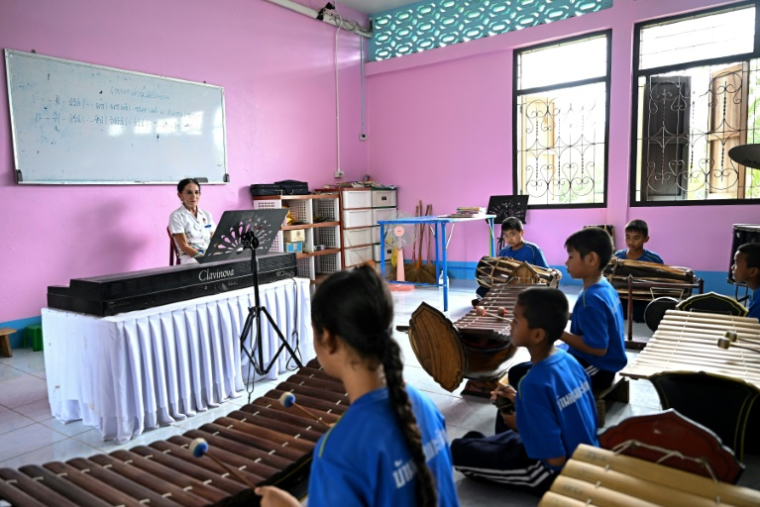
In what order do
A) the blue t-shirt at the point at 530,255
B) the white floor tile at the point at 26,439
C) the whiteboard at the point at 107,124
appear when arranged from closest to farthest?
the white floor tile at the point at 26,439, the whiteboard at the point at 107,124, the blue t-shirt at the point at 530,255

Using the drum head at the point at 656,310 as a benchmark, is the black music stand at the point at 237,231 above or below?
above

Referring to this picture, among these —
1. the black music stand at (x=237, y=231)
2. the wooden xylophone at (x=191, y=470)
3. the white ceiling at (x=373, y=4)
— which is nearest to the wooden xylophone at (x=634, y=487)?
the wooden xylophone at (x=191, y=470)

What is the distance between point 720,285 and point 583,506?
606 cm

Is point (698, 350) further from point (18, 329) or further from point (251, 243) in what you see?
point (18, 329)

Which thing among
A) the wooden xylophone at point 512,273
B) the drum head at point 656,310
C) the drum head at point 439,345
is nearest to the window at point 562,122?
the drum head at point 656,310

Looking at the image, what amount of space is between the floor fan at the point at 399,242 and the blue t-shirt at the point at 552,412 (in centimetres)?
539

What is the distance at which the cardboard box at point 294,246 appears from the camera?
22.1 ft

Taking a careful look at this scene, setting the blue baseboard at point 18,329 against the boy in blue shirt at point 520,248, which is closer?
the blue baseboard at point 18,329

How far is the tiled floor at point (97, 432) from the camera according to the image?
2477 millimetres

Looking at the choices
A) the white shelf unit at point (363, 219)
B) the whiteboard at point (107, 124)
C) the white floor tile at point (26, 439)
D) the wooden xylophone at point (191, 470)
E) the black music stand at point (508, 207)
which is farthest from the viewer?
the white shelf unit at point (363, 219)

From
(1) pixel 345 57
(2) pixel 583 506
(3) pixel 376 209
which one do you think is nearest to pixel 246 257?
(2) pixel 583 506

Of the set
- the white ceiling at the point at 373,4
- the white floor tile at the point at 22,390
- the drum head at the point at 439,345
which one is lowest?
the white floor tile at the point at 22,390

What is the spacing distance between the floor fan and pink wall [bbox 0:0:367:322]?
130 centimetres

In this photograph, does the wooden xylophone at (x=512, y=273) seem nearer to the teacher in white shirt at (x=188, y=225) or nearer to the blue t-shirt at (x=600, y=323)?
the blue t-shirt at (x=600, y=323)
